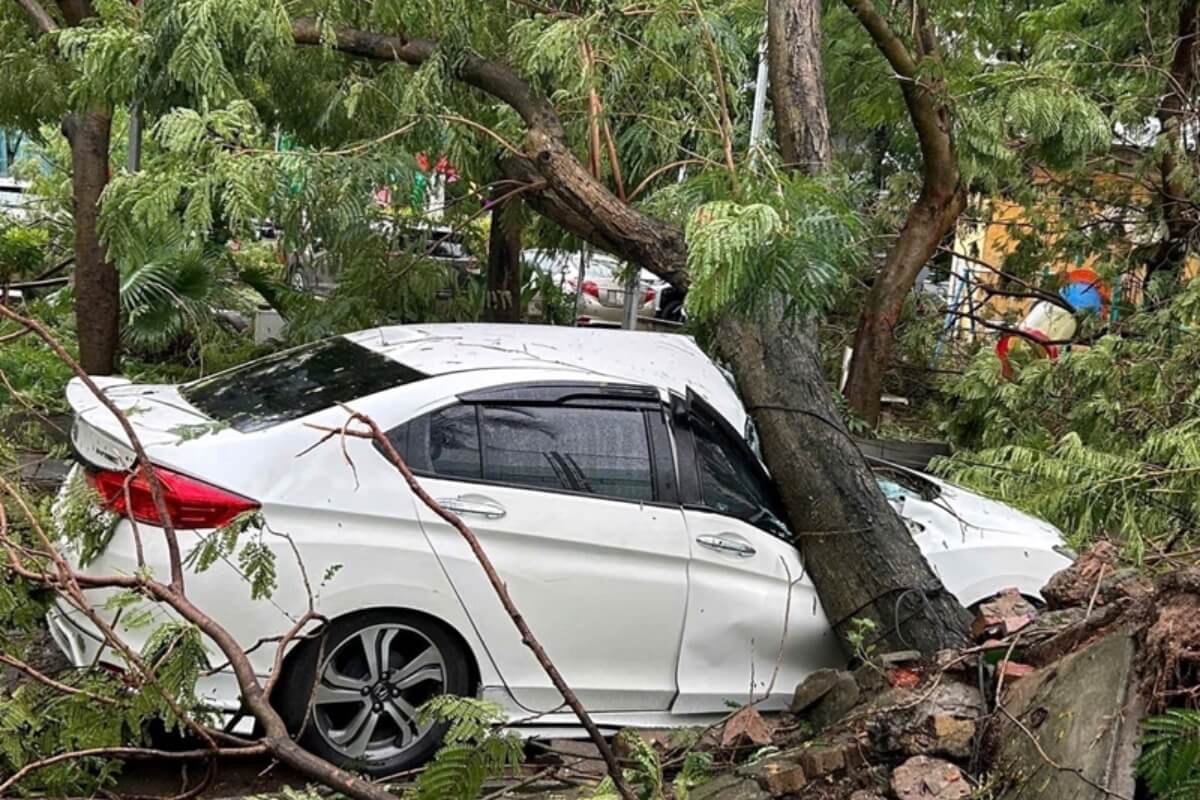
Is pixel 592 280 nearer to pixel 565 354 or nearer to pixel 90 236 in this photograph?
pixel 90 236

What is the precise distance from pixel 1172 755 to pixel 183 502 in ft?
10.3

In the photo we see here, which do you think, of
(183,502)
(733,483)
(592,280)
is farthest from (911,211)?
(592,280)

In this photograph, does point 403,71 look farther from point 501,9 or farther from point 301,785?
point 301,785

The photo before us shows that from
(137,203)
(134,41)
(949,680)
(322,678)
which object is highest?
(134,41)

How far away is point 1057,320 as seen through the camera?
978cm

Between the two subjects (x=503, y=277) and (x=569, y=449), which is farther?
(x=503, y=277)

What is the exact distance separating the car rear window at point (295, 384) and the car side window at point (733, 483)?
4.01 feet

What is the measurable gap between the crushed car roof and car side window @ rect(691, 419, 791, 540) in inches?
6.1

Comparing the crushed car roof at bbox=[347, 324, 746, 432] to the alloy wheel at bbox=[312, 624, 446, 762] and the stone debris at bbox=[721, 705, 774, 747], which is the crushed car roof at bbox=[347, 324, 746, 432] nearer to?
the alloy wheel at bbox=[312, 624, 446, 762]

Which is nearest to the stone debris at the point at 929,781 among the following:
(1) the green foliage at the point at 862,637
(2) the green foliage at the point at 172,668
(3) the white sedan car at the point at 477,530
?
(1) the green foliage at the point at 862,637

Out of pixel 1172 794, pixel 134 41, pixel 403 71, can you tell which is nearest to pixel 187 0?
pixel 134 41

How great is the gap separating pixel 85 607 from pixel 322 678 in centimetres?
139

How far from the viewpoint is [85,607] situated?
2.88 meters

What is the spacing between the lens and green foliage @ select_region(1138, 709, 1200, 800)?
2846 millimetres
